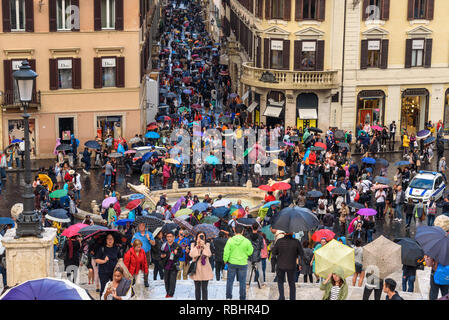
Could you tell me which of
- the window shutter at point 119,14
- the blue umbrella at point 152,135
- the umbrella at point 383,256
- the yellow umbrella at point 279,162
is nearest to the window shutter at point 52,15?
the window shutter at point 119,14

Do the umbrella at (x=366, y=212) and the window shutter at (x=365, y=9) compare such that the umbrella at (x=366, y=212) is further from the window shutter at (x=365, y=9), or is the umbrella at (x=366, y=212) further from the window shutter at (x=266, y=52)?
the window shutter at (x=365, y=9)

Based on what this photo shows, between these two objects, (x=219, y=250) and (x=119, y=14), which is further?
(x=119, y=14)

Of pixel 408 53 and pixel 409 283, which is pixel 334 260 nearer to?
pixel 409 283

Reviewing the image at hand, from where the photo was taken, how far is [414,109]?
55531mm

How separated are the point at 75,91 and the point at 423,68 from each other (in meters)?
21.8

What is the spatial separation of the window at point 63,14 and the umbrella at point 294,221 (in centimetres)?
2762

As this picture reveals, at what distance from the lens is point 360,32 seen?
5316 cm

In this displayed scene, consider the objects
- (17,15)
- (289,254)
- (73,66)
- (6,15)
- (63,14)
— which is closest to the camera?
(289,254)

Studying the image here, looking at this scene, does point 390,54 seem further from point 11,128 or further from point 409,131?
point 11,128

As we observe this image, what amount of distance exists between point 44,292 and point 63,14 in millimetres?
33805

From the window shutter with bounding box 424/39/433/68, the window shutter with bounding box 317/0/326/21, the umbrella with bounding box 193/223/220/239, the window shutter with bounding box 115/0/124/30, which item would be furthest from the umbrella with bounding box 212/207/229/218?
the window shutter with bounding box 424/39/433/68

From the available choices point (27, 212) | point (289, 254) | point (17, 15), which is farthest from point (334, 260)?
point (17, 15)

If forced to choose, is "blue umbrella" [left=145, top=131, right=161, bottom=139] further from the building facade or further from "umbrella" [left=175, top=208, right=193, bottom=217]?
"umbrella" [left=175, top=208, right=193, bottom=217]
